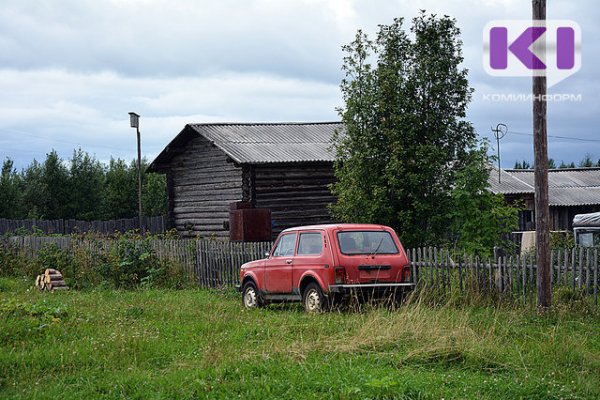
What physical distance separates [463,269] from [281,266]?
139 inches

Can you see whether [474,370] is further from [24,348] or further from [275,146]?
[275,146]

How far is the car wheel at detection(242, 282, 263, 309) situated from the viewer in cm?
1603

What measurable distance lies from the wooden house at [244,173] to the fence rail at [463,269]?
24.2 feet

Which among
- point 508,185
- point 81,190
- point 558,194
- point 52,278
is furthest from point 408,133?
point 81,190

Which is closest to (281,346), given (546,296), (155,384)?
(155,384)

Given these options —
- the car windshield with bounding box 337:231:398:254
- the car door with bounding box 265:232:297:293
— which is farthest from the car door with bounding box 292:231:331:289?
the car windshield with bounding box 337:231:398:254

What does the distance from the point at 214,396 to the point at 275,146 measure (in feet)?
78.7

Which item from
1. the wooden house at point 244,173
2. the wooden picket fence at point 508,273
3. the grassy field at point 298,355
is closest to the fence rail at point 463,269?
the wooden picket fence at point 508,273

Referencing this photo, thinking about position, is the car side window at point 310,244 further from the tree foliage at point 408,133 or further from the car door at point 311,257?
the tree foliage at point 408,133

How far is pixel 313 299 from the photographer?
14.2m

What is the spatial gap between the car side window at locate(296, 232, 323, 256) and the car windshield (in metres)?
0.44

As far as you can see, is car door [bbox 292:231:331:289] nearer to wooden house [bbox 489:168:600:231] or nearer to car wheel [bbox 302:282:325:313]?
car wheel [bbox 302:282:325:313]

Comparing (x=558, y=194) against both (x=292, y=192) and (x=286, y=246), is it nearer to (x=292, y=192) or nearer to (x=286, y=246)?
(x=292, y=192)

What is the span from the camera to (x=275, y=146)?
31703 mm
